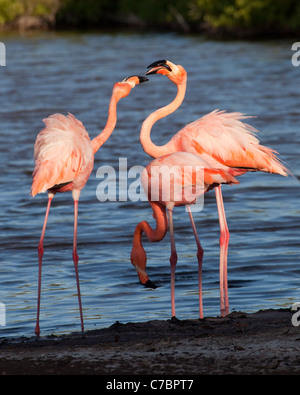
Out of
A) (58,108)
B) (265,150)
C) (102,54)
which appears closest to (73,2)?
(102,54)

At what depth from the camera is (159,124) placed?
17.7 meters

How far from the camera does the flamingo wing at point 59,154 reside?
684 cm

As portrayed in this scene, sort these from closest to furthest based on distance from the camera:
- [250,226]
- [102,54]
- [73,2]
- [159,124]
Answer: [250,226]
[159,124]
[102,54]
[73,2]

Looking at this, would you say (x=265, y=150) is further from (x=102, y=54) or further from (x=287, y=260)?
(x=102, y=54)

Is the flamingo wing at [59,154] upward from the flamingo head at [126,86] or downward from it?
downward

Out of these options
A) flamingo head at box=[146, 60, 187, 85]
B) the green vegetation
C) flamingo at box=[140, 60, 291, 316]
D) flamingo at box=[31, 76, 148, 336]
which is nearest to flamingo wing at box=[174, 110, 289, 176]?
flamingo at box=[140, 60, 291, 316]

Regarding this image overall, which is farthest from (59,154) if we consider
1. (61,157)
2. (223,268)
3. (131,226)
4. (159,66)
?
(131,226)

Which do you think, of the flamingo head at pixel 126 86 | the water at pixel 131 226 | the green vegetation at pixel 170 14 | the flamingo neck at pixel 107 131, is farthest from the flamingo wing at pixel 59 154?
the green vegetation at pixel 170 14

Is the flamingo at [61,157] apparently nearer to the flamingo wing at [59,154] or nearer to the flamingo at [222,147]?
the flamingo wing at [59,154]

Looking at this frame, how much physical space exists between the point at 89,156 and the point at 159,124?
10.8m

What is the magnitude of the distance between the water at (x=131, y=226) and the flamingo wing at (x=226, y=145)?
47.2 inches

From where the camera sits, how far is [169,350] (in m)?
5.28

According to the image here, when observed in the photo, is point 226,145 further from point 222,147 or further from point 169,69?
point 169,69
